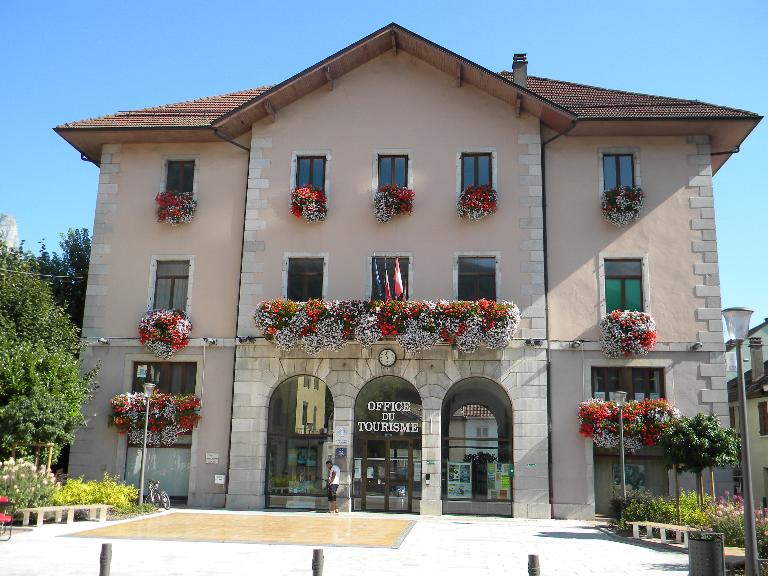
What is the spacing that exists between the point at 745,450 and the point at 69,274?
23657mm

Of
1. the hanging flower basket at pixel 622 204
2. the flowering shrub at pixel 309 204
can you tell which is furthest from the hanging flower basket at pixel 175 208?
the hanging flower basket at pixel 622 204

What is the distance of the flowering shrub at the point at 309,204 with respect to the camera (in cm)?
2512

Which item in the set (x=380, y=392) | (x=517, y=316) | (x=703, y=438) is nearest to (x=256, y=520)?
(x=380, y=392)

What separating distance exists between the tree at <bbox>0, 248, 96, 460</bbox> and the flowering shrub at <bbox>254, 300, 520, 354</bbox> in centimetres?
621

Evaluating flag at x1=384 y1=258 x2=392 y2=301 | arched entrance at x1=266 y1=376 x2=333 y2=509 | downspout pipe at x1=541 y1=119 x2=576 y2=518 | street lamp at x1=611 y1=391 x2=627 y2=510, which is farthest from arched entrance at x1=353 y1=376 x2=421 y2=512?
street lamp at x1=611 y1=391 x2=627 y2=510

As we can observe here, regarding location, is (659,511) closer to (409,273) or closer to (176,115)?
(409,273)

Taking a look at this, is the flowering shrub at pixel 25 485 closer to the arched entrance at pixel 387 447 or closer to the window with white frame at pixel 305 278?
the arched entrance at pixel 387 447

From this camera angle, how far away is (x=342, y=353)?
24.4m

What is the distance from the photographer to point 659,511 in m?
19.8

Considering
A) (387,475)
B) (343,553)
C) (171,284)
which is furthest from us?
(171,284)

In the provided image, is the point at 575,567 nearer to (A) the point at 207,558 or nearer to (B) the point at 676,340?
(A) the point at 207,558

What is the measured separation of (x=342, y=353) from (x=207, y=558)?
420 inches

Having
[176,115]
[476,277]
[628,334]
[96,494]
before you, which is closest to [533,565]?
[628,334]

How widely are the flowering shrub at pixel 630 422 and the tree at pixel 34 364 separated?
14763 mm
